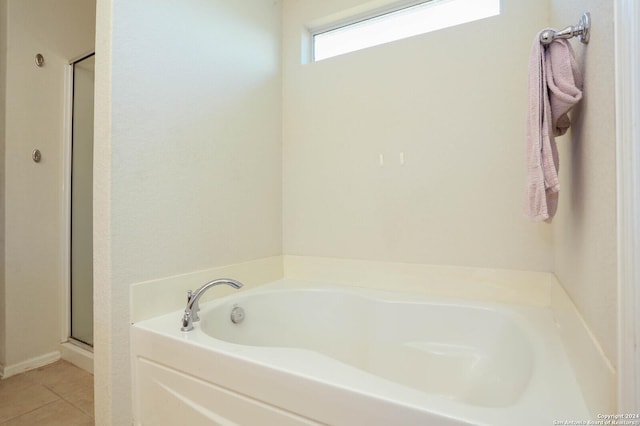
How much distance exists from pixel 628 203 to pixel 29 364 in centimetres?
314

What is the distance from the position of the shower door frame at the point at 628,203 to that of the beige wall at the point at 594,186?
9 cm

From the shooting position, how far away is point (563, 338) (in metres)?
1.08

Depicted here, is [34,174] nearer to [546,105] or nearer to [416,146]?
[416,146]

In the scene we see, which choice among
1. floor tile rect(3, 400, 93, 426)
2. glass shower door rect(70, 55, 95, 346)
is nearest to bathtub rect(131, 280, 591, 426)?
floor tile rect(3, 400, 93, 426)

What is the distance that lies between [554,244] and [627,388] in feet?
3.54

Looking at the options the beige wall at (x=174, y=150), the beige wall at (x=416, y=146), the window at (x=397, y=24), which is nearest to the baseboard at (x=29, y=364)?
the beige wall at (x=174, y=150)

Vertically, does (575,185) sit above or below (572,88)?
below

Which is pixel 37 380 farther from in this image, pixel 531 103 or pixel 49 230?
pixel 531 103

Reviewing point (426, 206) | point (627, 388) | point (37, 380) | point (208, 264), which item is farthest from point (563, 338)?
point (37, 380)

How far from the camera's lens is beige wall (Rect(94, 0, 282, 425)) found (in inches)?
48.2

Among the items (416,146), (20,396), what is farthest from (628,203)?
(20,396)

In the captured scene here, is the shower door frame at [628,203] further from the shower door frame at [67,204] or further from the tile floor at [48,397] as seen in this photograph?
the shower door frame at [67,204]

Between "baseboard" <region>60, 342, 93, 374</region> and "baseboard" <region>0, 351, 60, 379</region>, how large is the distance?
2.2 inches

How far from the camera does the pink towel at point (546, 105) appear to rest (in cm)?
90
